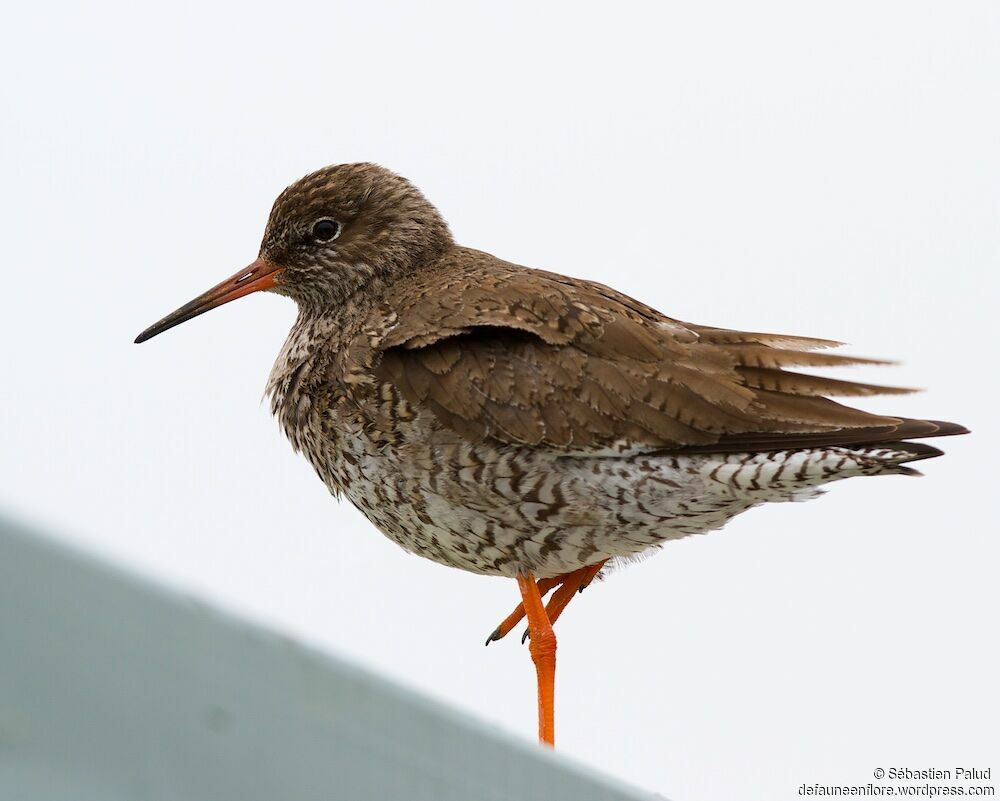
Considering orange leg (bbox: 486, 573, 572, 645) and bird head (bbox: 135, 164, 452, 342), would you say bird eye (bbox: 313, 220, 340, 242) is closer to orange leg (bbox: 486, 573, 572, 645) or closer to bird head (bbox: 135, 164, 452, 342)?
bird head (bbox: 135, 164, 452, 342)

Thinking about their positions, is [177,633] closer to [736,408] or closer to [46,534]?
[46,534]

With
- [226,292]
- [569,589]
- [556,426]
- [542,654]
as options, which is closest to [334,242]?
[226,292]

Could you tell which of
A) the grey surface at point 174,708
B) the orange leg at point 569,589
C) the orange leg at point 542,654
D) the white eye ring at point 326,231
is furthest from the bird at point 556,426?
the grey surface at point 174,708

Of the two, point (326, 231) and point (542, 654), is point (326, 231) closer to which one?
point (326, 231)

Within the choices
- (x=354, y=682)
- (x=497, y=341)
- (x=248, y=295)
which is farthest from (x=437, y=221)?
(x=354, y=682)

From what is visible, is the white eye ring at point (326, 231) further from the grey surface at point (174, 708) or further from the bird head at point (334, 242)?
the grey surface at point (174, 708)

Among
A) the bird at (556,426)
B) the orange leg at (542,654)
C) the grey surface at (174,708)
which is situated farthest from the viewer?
the orange leg at (542,654)

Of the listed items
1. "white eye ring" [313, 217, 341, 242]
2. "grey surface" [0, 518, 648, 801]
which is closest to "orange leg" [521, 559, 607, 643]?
"white eye ring" [313, 217, 341, 242]
